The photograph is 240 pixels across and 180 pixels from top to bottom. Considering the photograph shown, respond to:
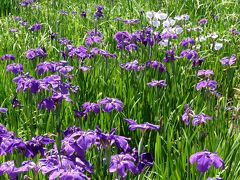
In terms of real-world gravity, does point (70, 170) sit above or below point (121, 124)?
above

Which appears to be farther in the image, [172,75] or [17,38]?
[17,38]

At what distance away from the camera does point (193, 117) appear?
2.42 metres

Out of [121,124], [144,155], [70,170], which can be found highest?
[70,170]

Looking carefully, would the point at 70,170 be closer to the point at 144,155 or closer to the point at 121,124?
the point at 144,155

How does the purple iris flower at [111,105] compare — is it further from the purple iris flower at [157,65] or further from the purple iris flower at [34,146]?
the purple iris flower at [157,65]

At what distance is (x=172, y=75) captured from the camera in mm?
3270

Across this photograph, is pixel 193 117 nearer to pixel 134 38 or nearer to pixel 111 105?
A: pixel 111 105

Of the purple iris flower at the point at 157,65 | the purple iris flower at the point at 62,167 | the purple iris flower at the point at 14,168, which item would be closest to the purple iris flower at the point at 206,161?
the purple iris flower at the point at 62,167

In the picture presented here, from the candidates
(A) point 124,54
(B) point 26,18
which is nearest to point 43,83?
(A) point 124,54

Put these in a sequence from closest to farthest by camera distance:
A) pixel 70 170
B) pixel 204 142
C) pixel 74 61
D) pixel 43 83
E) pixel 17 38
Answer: pixel 70 170 → pixel 43 83 → pixel 204 142 → pixel 74 61 → pixel 17 38

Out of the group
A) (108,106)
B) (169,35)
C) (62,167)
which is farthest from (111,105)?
(169,35)

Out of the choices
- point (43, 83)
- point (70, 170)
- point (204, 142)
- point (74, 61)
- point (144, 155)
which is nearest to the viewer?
point (70, 170)

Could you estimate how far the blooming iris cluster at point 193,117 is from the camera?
2270mm

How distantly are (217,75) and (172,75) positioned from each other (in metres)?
0.60
